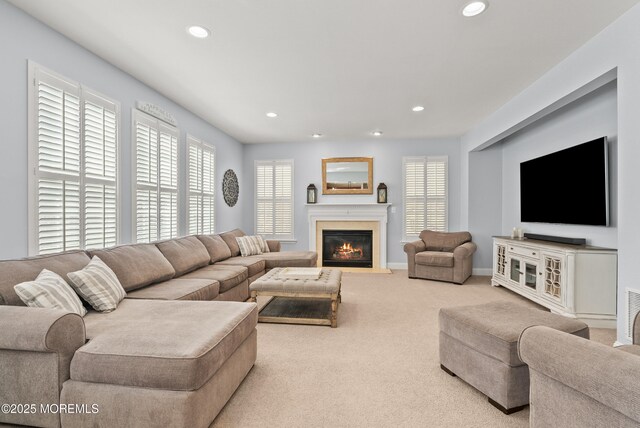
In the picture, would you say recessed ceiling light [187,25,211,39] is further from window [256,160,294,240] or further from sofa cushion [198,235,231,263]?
window [256,160,294,240]

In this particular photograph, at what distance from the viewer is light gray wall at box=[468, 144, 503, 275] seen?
5613 mm

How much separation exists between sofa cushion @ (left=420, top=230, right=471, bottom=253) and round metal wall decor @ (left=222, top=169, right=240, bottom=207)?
3.83 meters

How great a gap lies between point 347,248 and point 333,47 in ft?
14.3

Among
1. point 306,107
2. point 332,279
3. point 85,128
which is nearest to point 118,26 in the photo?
point 85,128

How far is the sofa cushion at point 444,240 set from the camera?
5.59 m

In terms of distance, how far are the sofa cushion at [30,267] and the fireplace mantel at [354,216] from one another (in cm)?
432

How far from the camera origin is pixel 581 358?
3.71 feet

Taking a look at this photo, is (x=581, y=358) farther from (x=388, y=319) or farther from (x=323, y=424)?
(x=388, y=319)

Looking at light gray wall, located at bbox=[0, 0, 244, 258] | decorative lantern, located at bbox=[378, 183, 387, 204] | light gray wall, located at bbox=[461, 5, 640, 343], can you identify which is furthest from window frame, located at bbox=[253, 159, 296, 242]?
light gray wall, located at bbox=[461, 5, 640, 343]

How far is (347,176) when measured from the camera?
6.43 m

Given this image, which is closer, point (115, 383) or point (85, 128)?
point (115, 383)

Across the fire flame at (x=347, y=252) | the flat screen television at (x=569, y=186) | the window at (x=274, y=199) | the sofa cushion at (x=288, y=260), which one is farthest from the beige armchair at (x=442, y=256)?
the window at (x=274, y=199)

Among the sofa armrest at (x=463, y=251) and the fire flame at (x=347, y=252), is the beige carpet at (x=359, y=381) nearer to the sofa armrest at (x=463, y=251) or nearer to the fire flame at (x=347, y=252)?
the sofa armrest at (x=463, y=251)

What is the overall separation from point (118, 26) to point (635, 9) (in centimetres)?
399
